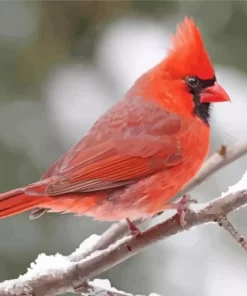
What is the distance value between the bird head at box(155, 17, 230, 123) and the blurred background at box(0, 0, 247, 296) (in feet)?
1.98

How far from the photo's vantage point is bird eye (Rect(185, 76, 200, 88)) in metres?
1.68

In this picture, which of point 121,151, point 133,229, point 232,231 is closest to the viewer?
point 232,231

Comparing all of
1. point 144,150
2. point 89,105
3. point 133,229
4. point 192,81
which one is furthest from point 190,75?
point 89,105

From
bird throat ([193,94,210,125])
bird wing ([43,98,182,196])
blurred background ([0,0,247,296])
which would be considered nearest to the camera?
bird wing ([43,98,182,196])

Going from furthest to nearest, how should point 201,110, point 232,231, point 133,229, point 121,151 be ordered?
point 201,110 < point 121,151 < point 133,229 < point 232,231

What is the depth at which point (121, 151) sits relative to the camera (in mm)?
1626

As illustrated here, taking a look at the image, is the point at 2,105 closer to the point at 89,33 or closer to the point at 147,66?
the point at 89,33

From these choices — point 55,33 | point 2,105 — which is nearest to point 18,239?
point 2,105

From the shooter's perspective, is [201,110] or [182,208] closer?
[182,208]

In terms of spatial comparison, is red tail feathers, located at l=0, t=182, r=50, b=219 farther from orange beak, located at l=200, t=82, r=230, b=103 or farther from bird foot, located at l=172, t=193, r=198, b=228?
orange beak, located at l=200, t=82, r=230, b=103

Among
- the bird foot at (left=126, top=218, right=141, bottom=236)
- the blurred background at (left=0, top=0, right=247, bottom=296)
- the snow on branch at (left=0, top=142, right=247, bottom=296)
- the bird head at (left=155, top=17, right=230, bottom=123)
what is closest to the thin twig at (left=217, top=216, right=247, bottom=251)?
the snow on branch at (left=0, top=142, right=247, bottom=296)

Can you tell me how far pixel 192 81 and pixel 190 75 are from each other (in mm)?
14

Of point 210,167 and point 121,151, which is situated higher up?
point 121,151

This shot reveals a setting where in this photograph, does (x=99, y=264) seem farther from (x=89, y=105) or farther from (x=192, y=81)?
(x=89, y=105)
